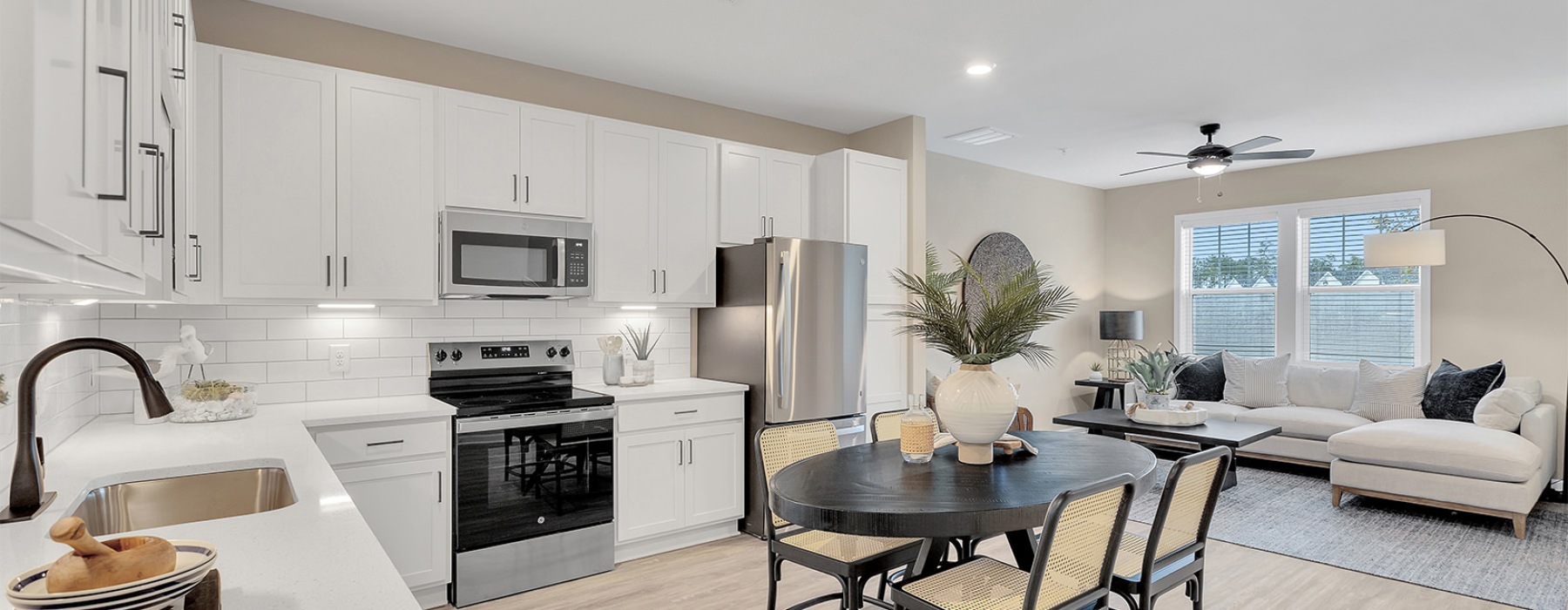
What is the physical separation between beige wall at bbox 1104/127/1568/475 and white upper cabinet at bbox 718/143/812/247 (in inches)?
180

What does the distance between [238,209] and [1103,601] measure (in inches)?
128

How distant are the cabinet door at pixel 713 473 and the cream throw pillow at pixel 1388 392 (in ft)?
15.6

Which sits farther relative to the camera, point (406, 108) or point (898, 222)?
point (898, 222)

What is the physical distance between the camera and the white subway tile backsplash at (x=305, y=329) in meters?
3.25

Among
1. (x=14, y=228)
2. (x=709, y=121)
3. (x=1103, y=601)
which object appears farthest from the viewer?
(x=709, y=121)

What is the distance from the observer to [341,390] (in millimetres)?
3391

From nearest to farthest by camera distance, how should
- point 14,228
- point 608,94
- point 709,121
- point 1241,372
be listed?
point 14,228 < point 608,94 < point 709,121 < point 1241,372

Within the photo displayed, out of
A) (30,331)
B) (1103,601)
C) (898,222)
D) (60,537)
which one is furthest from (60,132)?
(898,222)

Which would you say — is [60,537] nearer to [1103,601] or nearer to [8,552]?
[8,552]

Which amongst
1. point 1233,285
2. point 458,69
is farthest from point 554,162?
point 1233,285

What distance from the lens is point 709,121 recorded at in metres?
4.60

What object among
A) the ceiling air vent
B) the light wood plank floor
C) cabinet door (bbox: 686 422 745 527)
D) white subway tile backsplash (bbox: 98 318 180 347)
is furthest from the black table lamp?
white subway tile backsplash (bbox: 98 318 180 347)

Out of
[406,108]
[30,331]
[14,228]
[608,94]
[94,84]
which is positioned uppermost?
[608,94]

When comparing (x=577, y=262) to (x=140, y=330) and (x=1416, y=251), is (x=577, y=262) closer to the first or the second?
(x=140, y=330)
